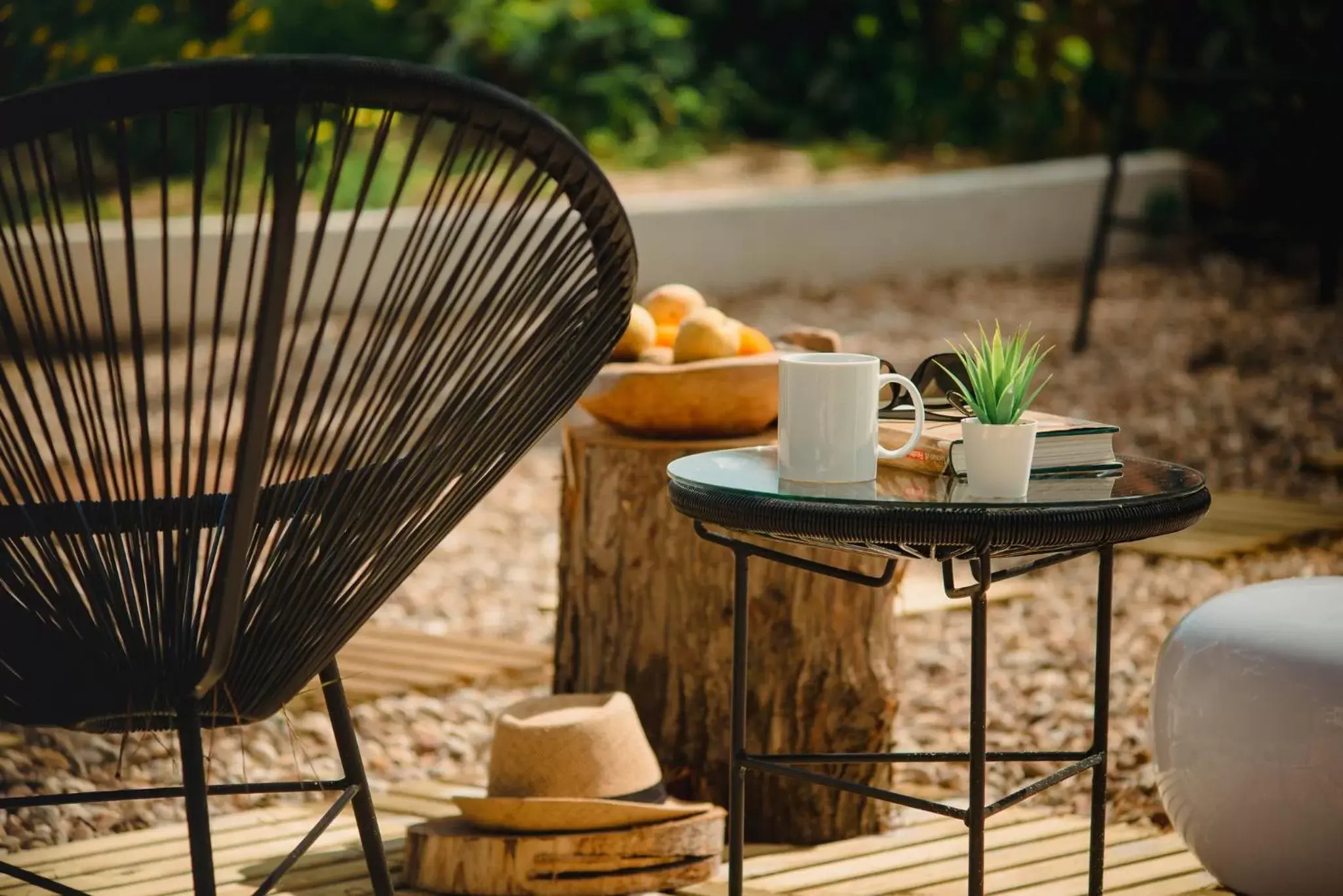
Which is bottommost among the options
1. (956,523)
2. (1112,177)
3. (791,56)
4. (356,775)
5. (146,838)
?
(146,838)

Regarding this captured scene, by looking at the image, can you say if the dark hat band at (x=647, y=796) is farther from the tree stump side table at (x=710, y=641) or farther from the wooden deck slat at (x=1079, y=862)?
the wooden deck slat at (x=1079, y=862)

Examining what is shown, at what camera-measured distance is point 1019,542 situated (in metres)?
1.68

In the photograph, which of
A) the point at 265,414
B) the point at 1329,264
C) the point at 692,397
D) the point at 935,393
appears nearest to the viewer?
the point at 265,414

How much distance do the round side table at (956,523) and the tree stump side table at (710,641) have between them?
411 millimetres

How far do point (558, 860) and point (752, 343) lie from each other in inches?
32.6

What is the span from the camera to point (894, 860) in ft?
7.92

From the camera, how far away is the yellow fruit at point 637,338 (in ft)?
8.50

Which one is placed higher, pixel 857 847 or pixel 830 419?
pixel 830 419

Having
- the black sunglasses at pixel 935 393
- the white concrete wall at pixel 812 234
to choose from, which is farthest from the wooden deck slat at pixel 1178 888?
the white concrete wall at pixel 812 234

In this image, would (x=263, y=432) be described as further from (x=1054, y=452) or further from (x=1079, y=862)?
(x=1079, y=862)

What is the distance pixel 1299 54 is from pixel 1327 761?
22.1 feet

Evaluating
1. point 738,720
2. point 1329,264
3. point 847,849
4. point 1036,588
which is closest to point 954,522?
point 738,720

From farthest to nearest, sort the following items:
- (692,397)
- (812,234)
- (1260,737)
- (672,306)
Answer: (812,234) → (672,306) → (692,397) → (1260,737)

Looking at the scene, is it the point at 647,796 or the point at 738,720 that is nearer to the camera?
the point at 738,720
